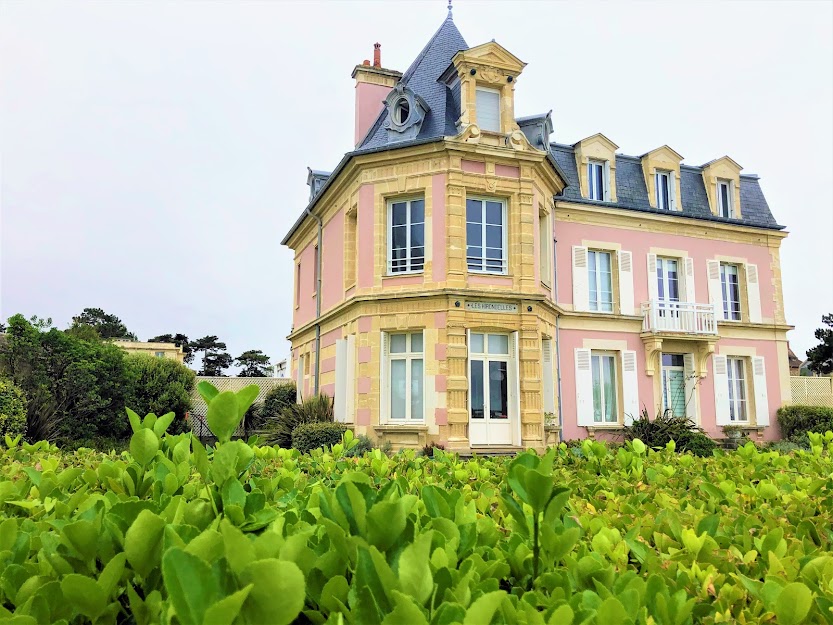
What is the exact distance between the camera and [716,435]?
1916cm

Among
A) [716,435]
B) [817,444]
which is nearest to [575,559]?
[817,444]

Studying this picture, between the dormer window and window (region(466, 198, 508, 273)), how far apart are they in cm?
528

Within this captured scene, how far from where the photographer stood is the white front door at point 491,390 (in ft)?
47.6

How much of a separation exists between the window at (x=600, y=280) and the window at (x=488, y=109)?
574cm

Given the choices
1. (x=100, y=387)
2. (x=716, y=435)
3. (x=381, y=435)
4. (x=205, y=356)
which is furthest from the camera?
(x=205, y=356)

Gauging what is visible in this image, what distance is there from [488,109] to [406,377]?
22.6ft

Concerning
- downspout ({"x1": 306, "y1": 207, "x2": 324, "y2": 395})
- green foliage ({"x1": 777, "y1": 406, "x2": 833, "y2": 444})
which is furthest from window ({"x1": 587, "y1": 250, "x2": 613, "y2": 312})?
downspout ({"x1": 306, "y1": 207, "x2": 324, "y2": 395})

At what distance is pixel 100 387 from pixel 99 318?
45931mm

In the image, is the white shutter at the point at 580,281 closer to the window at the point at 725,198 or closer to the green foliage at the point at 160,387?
the window at the point at 725,198

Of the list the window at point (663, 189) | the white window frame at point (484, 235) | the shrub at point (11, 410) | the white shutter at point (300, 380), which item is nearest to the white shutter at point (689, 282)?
the window at point (663, 189)

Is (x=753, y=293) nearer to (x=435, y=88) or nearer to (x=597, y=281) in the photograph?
(x=597, y=281)

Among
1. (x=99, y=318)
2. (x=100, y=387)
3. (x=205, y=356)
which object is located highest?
(x=99, y=318)

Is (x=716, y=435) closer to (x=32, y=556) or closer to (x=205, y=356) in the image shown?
(x=32, y=556)

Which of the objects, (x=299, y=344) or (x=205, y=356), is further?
(x=205, y=356)
